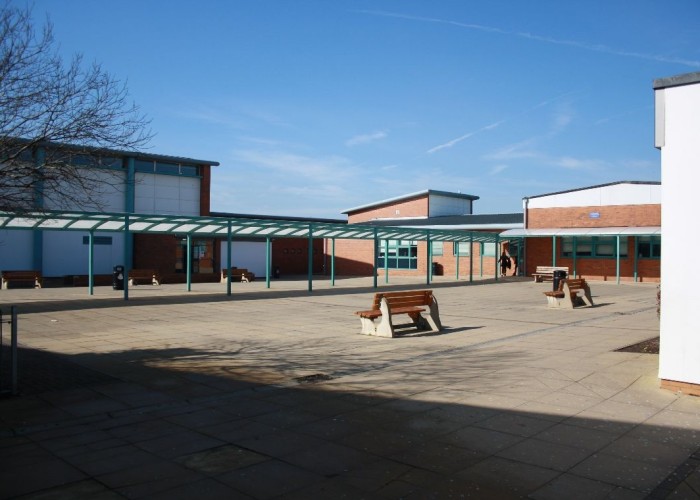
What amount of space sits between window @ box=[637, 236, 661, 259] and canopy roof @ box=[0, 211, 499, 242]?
29.5ft

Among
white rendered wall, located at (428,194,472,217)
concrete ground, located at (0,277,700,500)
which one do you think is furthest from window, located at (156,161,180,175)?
concrete ground, located at (0,277,700,500)

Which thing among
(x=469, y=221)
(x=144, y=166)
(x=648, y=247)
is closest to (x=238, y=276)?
(x=144, y=166)

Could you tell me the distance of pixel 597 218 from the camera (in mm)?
34031

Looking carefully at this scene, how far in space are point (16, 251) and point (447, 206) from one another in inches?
1328

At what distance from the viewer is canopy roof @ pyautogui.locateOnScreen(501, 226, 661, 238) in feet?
99.0

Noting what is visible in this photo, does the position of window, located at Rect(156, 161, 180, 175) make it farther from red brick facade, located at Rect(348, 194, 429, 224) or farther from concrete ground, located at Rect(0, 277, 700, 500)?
concrete ground, located at Rect(0, 277, 700, 500)

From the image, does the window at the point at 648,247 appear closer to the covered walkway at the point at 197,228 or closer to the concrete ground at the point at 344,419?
the covered walkway at the point at 197,228

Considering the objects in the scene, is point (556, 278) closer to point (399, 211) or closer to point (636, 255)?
point (636, 255)

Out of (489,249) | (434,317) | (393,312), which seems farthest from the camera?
(489,249)

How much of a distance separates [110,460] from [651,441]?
440cm

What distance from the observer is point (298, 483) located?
161 inches

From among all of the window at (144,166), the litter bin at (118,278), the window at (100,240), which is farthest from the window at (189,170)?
the litter bin at (118,278)

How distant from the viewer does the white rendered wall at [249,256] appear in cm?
3816

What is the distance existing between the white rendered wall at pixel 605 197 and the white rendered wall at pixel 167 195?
20.9m
